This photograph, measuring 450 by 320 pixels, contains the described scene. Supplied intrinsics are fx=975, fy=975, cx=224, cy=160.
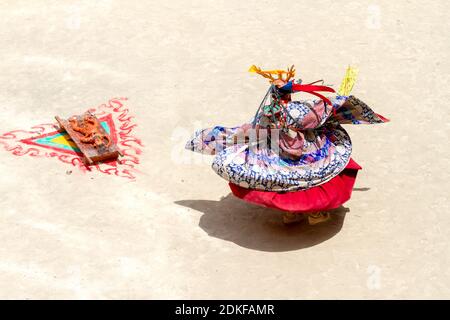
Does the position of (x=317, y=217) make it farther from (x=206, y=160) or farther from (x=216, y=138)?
(x=206, y=160)

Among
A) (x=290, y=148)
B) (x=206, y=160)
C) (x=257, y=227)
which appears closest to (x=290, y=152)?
(x=290, y=148)

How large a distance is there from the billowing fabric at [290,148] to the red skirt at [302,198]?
0.06m

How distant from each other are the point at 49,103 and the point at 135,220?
3.42 m

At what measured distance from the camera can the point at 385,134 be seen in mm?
13883

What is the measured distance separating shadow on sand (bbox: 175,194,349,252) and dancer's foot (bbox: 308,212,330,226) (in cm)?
11

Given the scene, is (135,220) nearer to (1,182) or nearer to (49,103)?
(1,182)

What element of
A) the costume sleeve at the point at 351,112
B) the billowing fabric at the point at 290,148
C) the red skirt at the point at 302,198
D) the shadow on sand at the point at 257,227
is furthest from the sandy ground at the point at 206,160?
the costume sleeve at the point at 351,112

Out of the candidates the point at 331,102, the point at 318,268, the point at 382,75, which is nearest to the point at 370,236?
the point at 318,268

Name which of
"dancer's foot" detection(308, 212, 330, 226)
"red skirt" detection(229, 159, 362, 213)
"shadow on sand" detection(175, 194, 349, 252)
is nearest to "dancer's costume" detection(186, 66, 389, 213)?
"red skirt" detection(229, 159, 362, 213)

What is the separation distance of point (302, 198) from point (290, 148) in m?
0.61

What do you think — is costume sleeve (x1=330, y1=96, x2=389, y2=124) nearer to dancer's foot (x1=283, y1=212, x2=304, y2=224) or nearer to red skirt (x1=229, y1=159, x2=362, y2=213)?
red skirt (x1=229, y1=159, x2=362, y2=213)

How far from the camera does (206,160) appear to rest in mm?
13352

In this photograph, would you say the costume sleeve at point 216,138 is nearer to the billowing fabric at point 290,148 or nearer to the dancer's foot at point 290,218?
the billowing fabric at point 290,148

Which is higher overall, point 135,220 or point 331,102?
point 331,102
